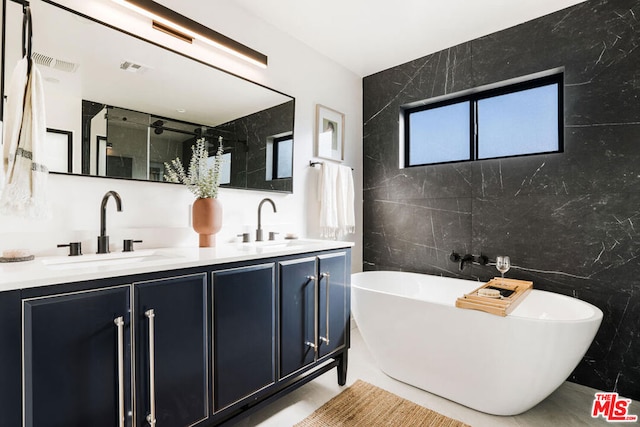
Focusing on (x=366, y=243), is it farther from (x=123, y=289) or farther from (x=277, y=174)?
(x=123, y=289)

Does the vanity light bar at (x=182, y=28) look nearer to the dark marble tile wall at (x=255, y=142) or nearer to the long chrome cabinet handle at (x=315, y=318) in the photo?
the dark marble tile wall at (x=255, y=142)

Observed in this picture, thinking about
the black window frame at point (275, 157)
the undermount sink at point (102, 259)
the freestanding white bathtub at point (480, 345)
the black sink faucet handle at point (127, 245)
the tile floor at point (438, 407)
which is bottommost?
the tile floor at point (438, 407)

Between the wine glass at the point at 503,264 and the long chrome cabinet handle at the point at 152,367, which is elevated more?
the wine glass at the point at 503,264

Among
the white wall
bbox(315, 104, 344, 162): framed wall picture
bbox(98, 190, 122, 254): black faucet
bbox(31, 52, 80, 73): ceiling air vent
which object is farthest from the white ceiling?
bbox(98, 190, 122, 254): black faucet

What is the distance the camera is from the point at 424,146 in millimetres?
3045

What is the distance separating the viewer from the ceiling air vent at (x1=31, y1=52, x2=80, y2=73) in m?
1.36

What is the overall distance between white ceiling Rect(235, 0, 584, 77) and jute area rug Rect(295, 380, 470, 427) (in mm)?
2519

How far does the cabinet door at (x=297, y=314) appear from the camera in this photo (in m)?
1.64

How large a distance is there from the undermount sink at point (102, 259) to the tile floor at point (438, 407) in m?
1.01

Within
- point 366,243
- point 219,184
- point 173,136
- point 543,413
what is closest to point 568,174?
point 543,413

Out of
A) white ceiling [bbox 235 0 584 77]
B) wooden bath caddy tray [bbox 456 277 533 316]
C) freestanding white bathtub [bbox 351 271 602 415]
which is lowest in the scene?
freestanding white bathtub [bbox 351 271 602 415]

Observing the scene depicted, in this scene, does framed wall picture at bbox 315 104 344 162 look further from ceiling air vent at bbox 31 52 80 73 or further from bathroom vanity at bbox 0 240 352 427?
ceiling air vent at bbox 31 52 80 73

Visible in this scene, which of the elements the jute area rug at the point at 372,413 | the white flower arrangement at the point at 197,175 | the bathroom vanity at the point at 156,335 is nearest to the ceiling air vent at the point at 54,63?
the white flower arrangement at the point at 197,175

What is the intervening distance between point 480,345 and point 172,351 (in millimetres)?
1529
